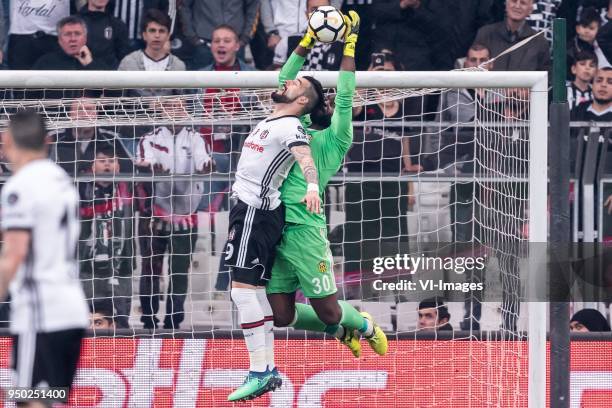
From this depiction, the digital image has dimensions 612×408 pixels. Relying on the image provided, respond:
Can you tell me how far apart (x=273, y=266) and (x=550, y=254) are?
1697mm

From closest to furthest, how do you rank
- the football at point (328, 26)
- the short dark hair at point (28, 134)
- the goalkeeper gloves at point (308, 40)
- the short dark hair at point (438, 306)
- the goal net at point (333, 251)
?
the short dark hair at point (28, 134)
the football at point (328, 26)
the goalkeeper gloves at point (308, 40)
the goal net at point (333, 251)
the short dark hair at point (438, 306)

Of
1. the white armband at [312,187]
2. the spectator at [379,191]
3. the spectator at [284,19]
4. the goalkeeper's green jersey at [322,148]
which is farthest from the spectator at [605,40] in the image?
the white armband at [312,187]

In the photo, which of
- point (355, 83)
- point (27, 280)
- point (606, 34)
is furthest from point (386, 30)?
point (27, 280)

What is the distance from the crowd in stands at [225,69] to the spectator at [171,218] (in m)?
0.01

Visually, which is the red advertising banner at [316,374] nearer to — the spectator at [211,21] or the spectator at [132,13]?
the spectator at [211,21]

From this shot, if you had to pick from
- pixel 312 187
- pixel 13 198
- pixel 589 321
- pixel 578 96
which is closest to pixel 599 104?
pixel 578 96

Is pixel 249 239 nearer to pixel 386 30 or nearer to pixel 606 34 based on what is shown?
pixel 386 30

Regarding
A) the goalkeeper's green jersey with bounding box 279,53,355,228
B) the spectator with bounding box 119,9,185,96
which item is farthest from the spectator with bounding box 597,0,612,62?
the goalkeeper's green jersey with bounding box 279,53,355,228

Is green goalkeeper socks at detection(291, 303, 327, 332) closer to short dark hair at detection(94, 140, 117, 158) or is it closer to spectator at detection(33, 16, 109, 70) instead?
short dark hair at detection(94, 140, 117, 158)

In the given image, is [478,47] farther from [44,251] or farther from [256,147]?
[44,251]

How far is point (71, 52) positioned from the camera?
10.9 metres

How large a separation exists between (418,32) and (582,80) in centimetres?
141

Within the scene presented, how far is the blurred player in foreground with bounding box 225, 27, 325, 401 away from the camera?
8031mm

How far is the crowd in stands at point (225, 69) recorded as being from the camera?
937cm
